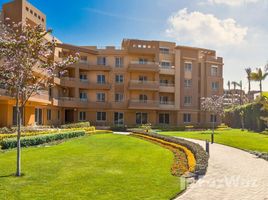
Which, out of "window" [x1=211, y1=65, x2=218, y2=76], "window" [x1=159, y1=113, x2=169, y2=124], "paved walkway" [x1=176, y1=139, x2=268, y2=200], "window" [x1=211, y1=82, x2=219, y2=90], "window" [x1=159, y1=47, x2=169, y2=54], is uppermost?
"window" [x1=159, y1=47, x2=169, y2=54]

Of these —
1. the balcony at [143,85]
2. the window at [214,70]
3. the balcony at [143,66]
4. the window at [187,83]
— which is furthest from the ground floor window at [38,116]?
the window at [214,70]

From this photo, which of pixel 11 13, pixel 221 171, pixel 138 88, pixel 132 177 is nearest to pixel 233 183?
pixel 221 171

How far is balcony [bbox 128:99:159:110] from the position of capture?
52969mm

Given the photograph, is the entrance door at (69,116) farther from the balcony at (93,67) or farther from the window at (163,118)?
the window at (163,118)

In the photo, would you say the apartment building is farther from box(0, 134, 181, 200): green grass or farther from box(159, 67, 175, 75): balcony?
box(0, 134, 181, 200): green grass

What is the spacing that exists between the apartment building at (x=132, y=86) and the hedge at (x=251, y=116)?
4657mm

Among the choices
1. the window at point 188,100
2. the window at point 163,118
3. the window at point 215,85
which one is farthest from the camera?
the window at point 215,85

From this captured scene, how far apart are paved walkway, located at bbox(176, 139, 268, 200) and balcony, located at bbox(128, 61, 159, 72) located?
36.4 meters

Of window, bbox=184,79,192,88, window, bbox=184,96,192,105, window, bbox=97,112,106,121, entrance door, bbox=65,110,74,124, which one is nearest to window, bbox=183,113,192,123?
window, bbox=184,96,192,105

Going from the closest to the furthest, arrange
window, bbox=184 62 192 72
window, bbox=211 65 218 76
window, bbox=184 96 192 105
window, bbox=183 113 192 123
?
window, bbox=183 113 192 123
window, bbox=184 96 192 105
window, bbox=184 62 192 72
window, bbox=211 65 218 76

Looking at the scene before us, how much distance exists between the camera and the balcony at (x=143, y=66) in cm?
5347

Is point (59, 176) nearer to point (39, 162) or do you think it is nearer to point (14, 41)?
point (39, 162)

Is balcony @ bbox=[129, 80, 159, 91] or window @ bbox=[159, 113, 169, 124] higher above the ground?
balcony @ bbox=[129, 80, 159, 91]

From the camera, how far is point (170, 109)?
183 feet
